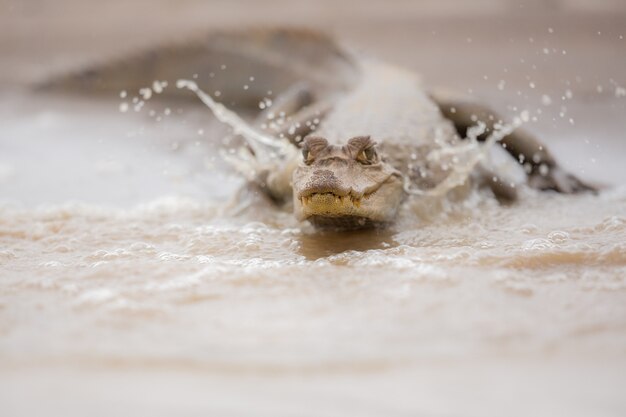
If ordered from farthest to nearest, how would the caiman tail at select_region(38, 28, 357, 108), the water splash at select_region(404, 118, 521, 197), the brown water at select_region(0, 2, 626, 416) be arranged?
the caiman tail at select_region(38, 28, 357, 108) < the water splash at select_region(404, 118, 521, 197) < the brown water at select_region(0, 2, 626, 416)

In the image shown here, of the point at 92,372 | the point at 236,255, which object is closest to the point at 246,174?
the point at 236,255

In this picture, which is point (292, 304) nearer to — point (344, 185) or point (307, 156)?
point (344, 185)

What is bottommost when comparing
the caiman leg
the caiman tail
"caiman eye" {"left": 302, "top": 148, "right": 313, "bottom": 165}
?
"caiman eye" {"left": 302, "top": 148, "right": 313, "bottom": 165}

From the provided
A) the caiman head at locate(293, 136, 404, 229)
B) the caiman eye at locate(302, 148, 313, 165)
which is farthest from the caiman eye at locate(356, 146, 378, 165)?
the caiman eye at locate(302, 148, 313, 165)

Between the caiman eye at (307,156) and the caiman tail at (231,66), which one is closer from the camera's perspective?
the caiman eye at (307,156)

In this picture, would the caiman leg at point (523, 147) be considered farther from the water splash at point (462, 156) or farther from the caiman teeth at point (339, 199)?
the caiman teeth at point (339, 199)

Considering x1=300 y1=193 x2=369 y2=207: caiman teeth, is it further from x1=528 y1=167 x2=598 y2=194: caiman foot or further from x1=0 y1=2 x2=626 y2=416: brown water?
x1=528 y1=167 x2=598 y2=194: caiman foot

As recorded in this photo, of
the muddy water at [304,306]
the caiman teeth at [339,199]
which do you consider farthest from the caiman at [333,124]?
the muddy water at [304,306]

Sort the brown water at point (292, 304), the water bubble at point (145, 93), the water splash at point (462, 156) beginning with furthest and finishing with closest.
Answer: the water bubble at point (145, 93) → the water splash at point (462, 156) → the brown water at point (292, 304)
